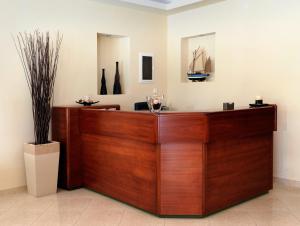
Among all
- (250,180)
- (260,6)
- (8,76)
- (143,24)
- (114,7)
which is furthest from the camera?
(143,24)

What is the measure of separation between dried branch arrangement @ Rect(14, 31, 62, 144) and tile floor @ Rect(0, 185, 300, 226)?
0.75m

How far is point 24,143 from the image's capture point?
417 centimetres

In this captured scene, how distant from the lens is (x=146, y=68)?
5.57 metres

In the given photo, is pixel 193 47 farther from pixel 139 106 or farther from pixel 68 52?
pixel 68 52

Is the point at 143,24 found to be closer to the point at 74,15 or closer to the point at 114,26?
the point at 114,26

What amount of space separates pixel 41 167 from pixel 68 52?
1572 mm

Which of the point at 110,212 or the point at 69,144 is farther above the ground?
the point at 69,144

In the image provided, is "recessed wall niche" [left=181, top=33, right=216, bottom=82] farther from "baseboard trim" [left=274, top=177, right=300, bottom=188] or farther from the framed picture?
"baseboard trim" [left=274, top=177, right=300, bottom=188]

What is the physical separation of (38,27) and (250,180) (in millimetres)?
3116

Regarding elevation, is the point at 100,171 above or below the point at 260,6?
below

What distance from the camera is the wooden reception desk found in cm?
322

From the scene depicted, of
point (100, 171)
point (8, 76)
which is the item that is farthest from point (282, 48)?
point (8, 76)

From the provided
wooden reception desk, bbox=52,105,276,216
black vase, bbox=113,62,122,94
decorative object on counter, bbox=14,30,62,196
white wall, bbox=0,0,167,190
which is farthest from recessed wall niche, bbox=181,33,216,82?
decorative object on counter, bbox=14,30,62,196

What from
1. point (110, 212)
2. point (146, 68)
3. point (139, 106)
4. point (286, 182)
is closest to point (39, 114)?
point (110, 212)
